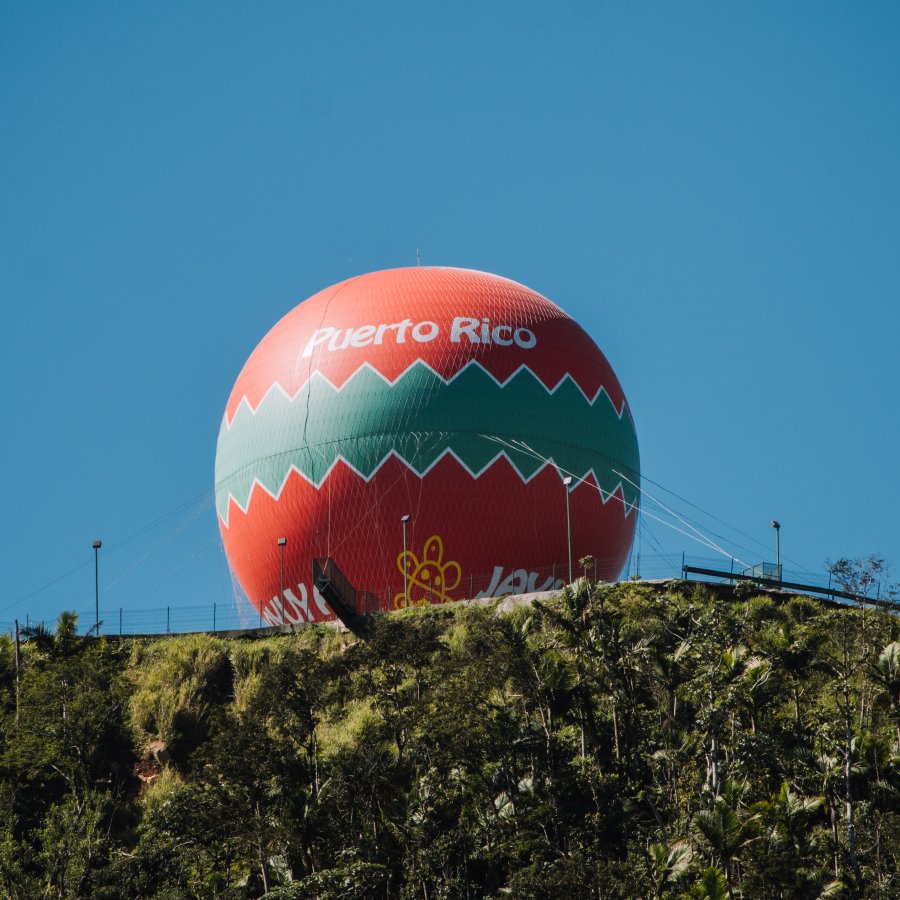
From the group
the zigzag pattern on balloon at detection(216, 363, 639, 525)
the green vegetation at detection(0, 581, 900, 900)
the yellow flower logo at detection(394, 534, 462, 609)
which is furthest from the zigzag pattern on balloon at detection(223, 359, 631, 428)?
the green vegetation at detection(0, 581, 900, 900)

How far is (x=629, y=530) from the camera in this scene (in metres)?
42.6

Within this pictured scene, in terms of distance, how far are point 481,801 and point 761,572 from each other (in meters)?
14.7

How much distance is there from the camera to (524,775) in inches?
1111

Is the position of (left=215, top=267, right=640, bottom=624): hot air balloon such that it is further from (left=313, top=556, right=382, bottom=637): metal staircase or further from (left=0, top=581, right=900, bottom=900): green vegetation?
(left=0, top=581, right=900, bottom=900): green vegetation

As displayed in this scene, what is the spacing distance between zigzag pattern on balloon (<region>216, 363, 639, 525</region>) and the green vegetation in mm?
Result: 7719

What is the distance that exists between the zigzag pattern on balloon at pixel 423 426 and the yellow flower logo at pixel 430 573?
176 cm

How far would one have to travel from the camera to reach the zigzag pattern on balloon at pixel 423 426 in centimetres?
3962

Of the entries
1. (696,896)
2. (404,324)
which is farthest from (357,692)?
(404,324)

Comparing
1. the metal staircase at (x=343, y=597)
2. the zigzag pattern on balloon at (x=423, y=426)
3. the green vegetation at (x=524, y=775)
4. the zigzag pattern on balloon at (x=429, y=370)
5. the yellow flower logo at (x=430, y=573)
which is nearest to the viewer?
the green vegetation at (x=524, y=775)

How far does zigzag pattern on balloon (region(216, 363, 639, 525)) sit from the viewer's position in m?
39.6

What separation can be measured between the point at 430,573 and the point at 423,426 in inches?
129

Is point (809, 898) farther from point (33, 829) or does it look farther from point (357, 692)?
point (33, 829)

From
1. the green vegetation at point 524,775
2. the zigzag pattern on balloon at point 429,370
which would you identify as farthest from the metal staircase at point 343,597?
the green vegetation at point 524,775

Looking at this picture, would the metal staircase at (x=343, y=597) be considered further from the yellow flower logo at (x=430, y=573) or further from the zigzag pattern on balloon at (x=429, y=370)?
the zigzag pattern on balloon at (x=429, y=370)
